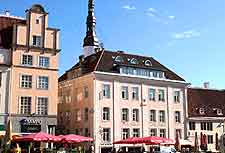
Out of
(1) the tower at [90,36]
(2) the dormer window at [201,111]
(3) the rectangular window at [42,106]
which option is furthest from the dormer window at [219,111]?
(3) the rectangular window at [42,106]

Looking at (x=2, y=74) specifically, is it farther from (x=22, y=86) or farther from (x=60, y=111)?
(x=60, y=111)

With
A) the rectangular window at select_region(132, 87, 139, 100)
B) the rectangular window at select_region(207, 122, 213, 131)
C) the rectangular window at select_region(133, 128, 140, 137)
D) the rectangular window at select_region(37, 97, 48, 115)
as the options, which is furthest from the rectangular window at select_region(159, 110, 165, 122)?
the rectangular window at select_region(37, 97, 48, 115)

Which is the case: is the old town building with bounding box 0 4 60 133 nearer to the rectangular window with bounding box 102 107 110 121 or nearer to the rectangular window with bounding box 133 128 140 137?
the rectangular window with bounding box 102 107 110 121

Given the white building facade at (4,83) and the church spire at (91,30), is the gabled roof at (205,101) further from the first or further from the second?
the white building facade at (4,83)

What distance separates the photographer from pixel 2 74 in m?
45.7

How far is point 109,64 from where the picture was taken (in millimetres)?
56094

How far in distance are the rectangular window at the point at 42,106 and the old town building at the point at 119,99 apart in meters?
6.91

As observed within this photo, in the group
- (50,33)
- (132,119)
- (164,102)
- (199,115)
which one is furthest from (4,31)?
(199,115)

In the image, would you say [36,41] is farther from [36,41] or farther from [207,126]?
[207,126]

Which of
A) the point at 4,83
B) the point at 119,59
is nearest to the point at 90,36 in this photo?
the point at 119,59

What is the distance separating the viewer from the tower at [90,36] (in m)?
71.7

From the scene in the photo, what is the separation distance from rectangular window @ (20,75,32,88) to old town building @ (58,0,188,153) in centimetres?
894

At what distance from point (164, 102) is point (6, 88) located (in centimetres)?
2295

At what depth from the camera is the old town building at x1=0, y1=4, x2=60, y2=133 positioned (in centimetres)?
4562
